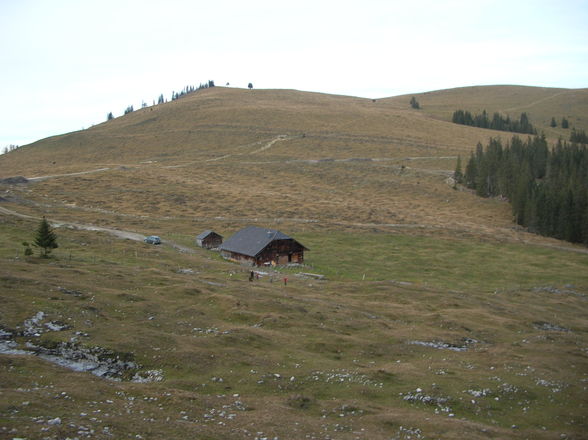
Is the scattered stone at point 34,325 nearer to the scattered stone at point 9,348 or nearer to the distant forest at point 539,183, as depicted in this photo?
the scattered stone at point 9,348

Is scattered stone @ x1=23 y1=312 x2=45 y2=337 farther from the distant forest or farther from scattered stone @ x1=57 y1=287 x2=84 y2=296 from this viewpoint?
the distant forest

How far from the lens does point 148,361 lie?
26625mm

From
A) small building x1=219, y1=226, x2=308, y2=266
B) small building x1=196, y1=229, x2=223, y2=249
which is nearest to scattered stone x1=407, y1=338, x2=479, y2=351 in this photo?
small building x1=219, y1=226, x2=308, y2=266

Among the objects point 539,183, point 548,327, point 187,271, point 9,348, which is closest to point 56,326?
point 9,348

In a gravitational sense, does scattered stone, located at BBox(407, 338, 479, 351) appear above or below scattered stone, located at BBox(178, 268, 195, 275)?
below

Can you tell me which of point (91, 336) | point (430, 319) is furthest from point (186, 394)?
point (430, 319)

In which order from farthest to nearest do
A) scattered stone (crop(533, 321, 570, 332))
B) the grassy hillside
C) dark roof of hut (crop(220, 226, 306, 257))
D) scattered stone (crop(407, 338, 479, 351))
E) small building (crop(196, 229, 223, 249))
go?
small building (crop(196, 229, 223, 249)) → dark roof of hut (crop(220, 226, 306, 257)) → scattered stone (crop(533, 321, 570, 332)) → scattered stone (crop(407, 338, 479, 351)) → the grassy hillside

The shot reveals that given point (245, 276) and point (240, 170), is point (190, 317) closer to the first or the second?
point (245, 276)

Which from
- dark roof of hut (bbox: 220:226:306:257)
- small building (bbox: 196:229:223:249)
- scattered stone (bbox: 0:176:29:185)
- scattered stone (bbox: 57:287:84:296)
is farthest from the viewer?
scattered stone (bbox: 0:176:29:185)

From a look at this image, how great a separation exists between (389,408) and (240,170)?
133 metres

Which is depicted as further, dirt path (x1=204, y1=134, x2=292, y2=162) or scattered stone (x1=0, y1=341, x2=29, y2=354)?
dirt path (x1=204, y1=134, x2=292, y2=162)

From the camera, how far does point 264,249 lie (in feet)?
218

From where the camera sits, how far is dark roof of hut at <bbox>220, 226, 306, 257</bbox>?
219ft

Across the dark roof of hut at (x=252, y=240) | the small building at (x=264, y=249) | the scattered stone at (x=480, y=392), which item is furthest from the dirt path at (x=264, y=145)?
the scattered stone at (x=480, y=392)
